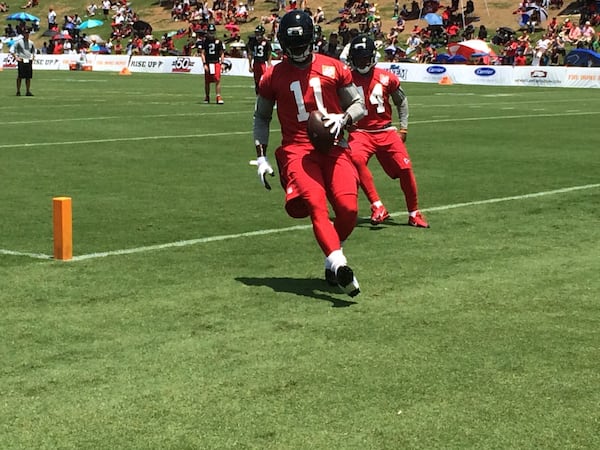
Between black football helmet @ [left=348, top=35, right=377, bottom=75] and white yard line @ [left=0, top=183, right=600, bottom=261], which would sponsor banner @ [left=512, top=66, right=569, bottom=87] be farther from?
black football helmet @ [left=348, top=35, right=377, bottom=75]

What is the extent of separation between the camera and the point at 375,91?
1195cm

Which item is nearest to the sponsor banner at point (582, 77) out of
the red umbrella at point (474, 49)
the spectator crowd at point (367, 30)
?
the spectator crowd at point (367, 30)

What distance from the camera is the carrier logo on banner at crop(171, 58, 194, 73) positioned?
58531mm

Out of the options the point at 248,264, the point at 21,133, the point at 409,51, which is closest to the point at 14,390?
the point at 248,264

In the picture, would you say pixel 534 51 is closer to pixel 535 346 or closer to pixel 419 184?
pixel 419 184

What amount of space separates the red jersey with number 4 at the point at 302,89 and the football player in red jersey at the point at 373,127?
3.08 metres

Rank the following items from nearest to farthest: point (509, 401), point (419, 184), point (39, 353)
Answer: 1. point (509, 401)
2. point (39, 353)
3. point (419, 184)

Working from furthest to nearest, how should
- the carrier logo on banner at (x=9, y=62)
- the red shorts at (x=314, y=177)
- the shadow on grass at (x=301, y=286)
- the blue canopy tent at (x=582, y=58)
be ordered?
the carrier logo on banner at (x=9, y=62) < the blue canopy tent at (x=582, y=58) < the red shorts at (x=314, y=177) < the shadow on grass at (x=301, y=286)

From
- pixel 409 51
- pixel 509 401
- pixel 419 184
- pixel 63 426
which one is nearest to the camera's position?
pixel 63 426

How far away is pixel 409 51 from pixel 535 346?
52.4 meters

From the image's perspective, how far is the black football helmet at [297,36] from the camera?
329 inches

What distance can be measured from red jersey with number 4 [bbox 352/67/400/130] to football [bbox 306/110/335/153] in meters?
3.55

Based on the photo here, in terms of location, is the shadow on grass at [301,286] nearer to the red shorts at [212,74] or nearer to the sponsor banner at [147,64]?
the red shorts at [212,74]

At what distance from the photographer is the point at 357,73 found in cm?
1198
